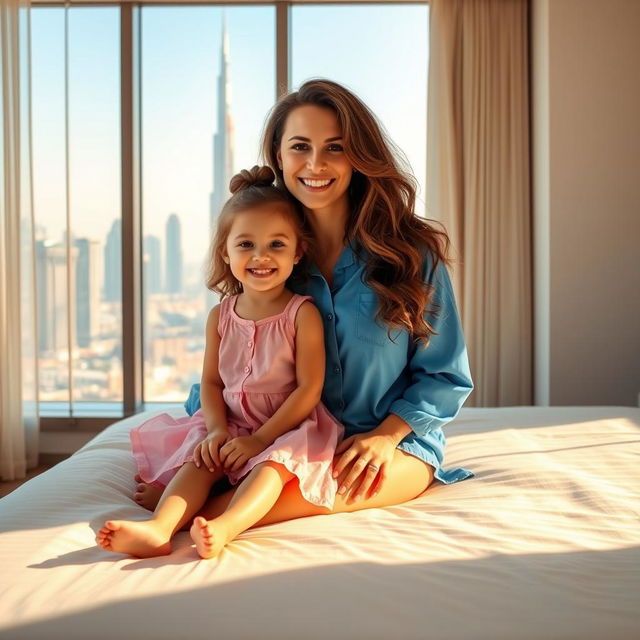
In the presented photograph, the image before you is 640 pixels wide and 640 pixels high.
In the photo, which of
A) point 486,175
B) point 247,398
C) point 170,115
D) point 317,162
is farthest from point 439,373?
point 170,115

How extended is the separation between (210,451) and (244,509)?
20 cm

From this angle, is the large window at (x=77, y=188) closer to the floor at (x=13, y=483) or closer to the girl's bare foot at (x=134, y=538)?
the floor at (x=13, y=483)

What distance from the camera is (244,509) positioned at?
1425mm

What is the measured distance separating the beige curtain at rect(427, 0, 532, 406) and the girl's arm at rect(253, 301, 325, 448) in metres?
2.62

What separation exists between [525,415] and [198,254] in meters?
2.50

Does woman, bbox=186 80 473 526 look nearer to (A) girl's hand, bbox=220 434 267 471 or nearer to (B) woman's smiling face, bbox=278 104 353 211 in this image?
(B) woman's smiling face, bbox=278 104 353 211

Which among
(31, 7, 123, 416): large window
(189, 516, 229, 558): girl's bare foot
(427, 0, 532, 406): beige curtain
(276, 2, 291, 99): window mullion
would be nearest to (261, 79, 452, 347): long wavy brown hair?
(189, 516, 229, 558): girl's bare foot

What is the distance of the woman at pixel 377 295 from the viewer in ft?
6.01

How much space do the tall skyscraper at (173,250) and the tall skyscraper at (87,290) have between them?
0.41m

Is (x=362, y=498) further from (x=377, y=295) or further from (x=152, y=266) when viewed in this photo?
(x=152, y=266)

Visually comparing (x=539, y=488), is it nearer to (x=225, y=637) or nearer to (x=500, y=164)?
(x=225, y=637)

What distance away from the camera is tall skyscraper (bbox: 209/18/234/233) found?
4.57 metres

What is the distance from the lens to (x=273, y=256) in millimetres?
1786

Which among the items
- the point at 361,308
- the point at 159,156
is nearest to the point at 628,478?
the point at 361,308
